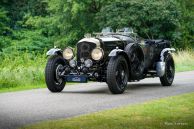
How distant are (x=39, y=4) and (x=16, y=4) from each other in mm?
2416

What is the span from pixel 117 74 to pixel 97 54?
2.44ft

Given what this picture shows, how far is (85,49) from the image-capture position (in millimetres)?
15516

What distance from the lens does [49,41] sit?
5428 cm

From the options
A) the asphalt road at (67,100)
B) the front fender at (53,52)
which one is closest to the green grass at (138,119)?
the asphalt road at (67,100)

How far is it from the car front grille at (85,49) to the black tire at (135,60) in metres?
0.97

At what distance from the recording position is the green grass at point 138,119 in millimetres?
8938

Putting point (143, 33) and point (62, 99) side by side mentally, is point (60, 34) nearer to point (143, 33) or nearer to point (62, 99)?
point (143, 33)

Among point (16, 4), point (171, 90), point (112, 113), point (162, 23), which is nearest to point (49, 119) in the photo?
point (112, 113)

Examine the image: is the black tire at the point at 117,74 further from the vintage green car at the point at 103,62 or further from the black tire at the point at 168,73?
→ the black tire at the point at 168,73

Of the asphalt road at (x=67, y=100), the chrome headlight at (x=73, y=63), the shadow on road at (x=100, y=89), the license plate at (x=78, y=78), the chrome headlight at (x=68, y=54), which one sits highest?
the chrome headlight at (x=68, y=54)

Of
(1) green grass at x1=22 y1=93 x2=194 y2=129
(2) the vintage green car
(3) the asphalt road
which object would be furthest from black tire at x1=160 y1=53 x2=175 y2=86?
(1) green grass at x1=22 y1=93 x2=194 y2=129

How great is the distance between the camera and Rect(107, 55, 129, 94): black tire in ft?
47.3

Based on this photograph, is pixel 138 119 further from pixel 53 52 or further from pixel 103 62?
pixel 53 52

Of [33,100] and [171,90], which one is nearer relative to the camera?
[33,100]
